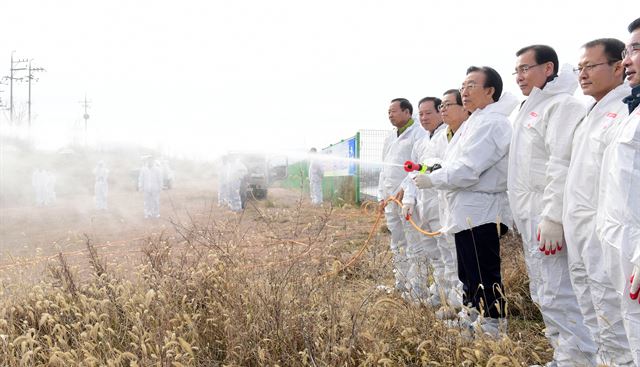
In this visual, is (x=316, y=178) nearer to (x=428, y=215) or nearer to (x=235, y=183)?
(x=235, y=183)

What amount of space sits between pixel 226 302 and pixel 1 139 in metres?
35.0

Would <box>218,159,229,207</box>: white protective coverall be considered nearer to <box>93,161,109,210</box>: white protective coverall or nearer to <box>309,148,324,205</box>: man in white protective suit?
<box>309,148,324,205</box>: man in white protective suit

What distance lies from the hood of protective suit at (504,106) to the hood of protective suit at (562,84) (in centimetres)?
57

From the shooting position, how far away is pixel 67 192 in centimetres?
3388

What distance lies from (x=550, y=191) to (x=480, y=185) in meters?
0.83

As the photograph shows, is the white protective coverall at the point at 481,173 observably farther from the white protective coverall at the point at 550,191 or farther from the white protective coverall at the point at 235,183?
the white protective coverall at the point at 235,183

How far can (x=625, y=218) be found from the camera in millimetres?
2053

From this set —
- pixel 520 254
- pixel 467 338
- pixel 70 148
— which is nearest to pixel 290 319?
pixel 467 338

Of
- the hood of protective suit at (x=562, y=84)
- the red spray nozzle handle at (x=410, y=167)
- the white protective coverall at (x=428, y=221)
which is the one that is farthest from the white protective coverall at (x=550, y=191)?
the white protective coverall at (x=428, y=221)

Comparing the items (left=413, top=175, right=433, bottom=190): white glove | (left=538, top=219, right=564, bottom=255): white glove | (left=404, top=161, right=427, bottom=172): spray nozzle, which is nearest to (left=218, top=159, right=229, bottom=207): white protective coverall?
(left=404, top=161, right=427, bottom=172): spray nozzle

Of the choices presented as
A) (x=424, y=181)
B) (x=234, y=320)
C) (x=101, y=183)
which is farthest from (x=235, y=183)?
(x=234, y=320)

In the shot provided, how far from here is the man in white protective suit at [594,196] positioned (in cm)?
247

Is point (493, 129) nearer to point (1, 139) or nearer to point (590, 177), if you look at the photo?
point (590, 177)

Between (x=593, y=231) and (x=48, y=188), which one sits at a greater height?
(x=593, y=231)
